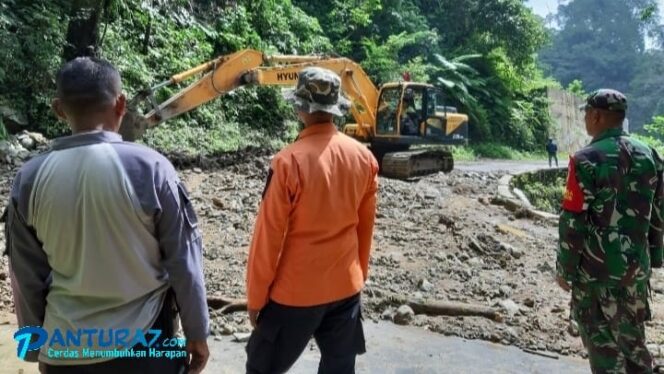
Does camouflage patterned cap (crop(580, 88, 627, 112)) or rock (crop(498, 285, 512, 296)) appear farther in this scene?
rock (crop(498, 285, 512, 296))

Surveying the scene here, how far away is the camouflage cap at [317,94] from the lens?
2.42 metres

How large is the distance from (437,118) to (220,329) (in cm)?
937

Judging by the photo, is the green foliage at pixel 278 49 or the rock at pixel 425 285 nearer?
the rock at pixel 425 285

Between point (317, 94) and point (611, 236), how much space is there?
146cm

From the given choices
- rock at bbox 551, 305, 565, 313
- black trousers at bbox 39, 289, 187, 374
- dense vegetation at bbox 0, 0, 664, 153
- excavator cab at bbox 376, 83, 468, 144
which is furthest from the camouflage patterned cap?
excavator cab at bbox 376, 83, 468, 144

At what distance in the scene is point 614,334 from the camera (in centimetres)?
275

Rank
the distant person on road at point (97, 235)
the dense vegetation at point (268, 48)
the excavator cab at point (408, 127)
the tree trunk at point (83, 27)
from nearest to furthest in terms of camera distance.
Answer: the distant person on road at point (97, 235), the tree trunk at point (83, 27), the dense vegetation at point (268, 48), the excavator cab at point (408, 127)

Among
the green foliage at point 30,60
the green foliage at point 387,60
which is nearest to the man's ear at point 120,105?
the green foliage at point 30,60

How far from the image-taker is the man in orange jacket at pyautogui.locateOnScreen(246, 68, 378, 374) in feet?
7.49

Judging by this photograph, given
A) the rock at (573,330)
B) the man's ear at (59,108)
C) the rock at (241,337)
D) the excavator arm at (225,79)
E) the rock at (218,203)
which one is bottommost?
the rock at (573,330)

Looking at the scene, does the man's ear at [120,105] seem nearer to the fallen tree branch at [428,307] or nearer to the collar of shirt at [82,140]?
the collar of shirt at [82,140]

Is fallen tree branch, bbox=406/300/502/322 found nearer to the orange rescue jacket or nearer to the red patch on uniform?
the red patch on uniform

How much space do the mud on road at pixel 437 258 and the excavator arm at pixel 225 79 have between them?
994 millimetres

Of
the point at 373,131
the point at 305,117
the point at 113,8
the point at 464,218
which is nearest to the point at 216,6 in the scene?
the point at 113,8
